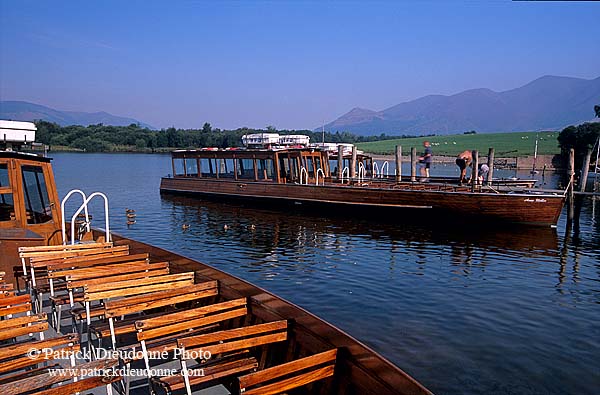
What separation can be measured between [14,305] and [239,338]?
3274 mm

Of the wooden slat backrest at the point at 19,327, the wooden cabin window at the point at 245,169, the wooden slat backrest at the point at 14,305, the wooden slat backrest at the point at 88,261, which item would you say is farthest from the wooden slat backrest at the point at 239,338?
the wooden cabin window at the point at 245,169

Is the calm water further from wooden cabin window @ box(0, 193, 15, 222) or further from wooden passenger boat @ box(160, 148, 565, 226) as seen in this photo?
wooden cabin window @ box(0, 193, 15, 222)

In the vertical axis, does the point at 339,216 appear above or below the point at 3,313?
below

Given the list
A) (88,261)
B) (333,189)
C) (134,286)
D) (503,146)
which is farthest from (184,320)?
(503,146)

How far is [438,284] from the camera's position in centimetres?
1477

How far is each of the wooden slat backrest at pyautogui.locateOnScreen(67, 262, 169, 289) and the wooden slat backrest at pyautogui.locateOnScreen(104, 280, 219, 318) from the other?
33.5 inches

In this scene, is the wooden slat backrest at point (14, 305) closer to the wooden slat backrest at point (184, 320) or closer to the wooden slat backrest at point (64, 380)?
the wooden slat backrest at point (184, 320)

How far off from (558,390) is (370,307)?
5.02 m

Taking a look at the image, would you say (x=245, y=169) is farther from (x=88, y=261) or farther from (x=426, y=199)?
(x=88, y=261)

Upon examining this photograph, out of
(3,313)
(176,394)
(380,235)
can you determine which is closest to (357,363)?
(176,394)

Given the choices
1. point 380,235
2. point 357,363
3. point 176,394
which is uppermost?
point 357,363

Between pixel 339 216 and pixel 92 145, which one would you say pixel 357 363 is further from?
pixel 92 145

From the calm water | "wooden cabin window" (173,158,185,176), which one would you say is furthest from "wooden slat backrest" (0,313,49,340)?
"wooden cabin window" (173,158,185,176)

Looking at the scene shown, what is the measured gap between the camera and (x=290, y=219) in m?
28.2
